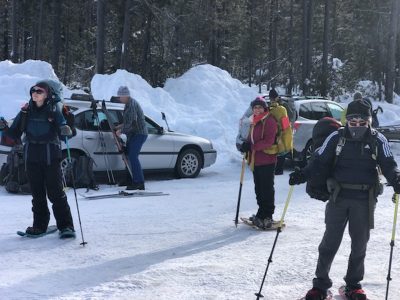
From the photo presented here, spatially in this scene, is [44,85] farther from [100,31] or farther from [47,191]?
[100,31]

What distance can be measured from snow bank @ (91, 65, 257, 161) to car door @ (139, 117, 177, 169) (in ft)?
10.9

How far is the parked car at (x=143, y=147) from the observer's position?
10.5 meters

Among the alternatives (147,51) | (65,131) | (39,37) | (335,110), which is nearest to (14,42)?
(39,37)

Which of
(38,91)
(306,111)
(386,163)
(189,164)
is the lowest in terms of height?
(189,164)

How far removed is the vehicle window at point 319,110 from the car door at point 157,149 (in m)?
4.36

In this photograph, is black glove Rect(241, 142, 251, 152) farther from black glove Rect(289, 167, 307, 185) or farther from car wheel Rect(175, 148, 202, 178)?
car wheel Rect(175, 148, 202, 178)

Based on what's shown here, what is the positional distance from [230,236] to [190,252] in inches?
36.9

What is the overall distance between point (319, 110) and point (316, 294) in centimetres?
1027

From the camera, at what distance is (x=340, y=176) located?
4516 millimetres

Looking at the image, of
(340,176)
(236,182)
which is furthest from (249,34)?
(340,176)

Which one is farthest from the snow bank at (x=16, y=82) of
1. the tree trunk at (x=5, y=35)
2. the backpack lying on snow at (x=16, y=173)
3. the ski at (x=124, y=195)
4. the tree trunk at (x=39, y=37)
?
the tree trunk at (x=5, y=35)

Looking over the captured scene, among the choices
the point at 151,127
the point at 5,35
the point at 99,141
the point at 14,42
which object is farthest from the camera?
the point at 5,35

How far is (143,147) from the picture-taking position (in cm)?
1125

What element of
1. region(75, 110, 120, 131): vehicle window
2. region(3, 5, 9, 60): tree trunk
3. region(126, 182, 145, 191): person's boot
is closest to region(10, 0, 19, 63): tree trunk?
region(3, 5, 9, 60): tree trunk
